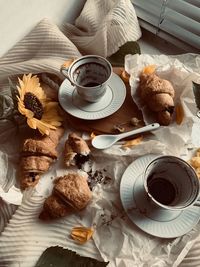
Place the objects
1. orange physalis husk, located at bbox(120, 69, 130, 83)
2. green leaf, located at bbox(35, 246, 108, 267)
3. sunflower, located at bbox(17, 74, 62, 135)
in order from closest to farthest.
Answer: green leaf, located at bbox(35, 246, 108, 267)
sunflower, located at bbox(17, 74, 62, 135)
orange physalis husk, located at bbox(120, 69, 130, 83)

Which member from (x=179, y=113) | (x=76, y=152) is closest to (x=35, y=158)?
(x=76, y=152)

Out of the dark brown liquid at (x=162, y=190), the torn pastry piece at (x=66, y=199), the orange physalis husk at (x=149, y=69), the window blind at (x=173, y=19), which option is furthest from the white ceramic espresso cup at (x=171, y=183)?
the window blind at (x=173, y=19)

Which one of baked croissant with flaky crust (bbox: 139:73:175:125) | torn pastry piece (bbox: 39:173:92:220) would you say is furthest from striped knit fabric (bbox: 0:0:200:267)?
torn pastry piece (bbox: 39:173:92:220)

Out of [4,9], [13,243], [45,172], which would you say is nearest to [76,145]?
[45,172]

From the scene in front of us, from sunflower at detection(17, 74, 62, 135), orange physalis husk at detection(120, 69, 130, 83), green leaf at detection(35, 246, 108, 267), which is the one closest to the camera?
green leaf at detection(35, 246, 108, 267)

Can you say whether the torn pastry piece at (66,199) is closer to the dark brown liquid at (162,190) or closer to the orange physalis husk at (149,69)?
the dark brown liquid at (162,190)

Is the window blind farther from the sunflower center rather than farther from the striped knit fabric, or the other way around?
the sunflower center

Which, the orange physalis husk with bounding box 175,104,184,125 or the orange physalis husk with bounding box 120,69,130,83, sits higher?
the orange physalis husk with bounding box 175,104,184,125
